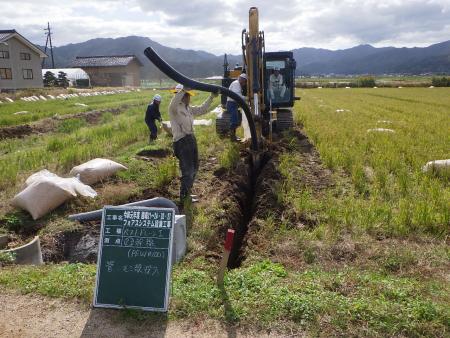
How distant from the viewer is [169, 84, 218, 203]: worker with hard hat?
5336 mm

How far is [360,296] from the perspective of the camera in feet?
10.1

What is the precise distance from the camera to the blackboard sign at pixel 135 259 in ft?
9.99

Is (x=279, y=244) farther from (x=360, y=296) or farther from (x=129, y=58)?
(x=129, y=58)

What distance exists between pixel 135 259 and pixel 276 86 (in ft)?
24.2

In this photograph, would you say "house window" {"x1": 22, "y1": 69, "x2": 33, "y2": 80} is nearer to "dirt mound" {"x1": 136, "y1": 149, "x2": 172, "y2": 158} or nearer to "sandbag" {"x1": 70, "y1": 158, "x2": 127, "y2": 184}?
"dirt mound" {"x1": 136, "y1": 149, "x2": 172, "y2": 158}

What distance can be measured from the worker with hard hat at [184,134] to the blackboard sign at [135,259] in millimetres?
2330

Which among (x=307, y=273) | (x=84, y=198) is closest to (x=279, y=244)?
(x=307, y=273)

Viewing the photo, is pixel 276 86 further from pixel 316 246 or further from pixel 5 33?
pixel 5 33

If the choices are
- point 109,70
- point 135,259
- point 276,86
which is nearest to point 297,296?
point 135,259

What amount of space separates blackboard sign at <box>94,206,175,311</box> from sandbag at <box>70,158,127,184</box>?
10.4 ft

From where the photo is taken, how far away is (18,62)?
33469mm

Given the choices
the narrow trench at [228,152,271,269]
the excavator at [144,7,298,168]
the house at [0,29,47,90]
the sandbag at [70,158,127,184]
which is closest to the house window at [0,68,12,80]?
the house at [0,29,47,90]

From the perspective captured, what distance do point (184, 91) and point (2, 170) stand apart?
3.61m

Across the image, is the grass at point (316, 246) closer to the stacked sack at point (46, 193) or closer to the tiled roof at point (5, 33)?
the stacked sack at point (46, 193)
